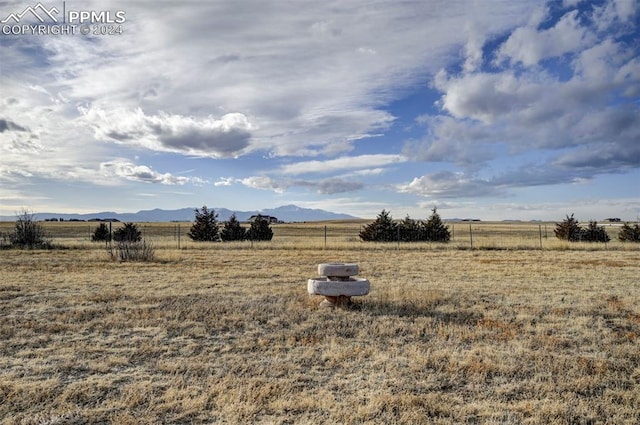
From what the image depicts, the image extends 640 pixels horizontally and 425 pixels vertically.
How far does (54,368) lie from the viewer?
651cm

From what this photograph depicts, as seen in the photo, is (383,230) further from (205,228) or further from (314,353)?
(314,353)

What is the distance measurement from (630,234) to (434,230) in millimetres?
16288

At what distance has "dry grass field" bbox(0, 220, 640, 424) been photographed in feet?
17.1

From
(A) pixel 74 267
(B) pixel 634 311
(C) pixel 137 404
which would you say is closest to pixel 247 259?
(A) pixel 74 267

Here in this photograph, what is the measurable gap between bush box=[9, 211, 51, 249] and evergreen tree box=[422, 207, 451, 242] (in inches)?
1079

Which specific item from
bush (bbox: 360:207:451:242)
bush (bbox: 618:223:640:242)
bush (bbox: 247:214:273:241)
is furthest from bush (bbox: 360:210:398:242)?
bush (bbox: 618:223:640:242)

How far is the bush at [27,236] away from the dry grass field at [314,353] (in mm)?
16370

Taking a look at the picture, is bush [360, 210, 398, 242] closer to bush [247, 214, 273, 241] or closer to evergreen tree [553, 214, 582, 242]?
bush [247, 214, 273, 241]

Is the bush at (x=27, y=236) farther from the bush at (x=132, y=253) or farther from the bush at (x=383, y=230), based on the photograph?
the bush at (x=383, y=230)

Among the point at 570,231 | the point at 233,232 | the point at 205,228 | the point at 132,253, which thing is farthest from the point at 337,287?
the point at 570,231

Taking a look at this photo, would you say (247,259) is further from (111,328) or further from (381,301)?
(111,328)

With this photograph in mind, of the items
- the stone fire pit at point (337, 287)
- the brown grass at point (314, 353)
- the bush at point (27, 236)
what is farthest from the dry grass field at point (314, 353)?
the bush at point (27, 236)

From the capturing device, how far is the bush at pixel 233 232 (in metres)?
40.1

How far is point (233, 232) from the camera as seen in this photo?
40344 millimetres
